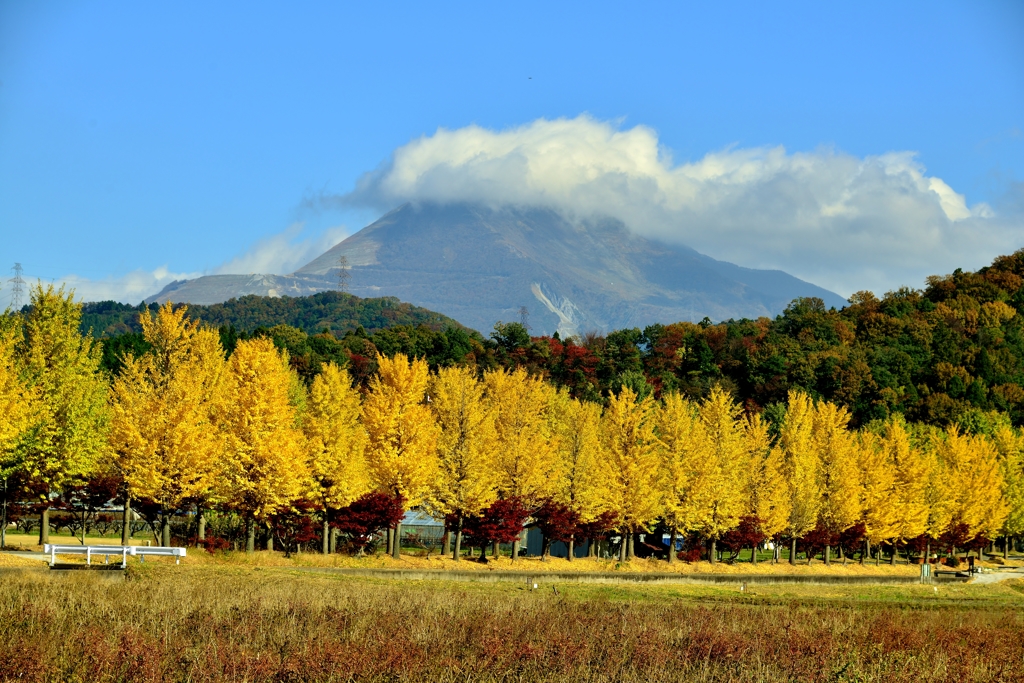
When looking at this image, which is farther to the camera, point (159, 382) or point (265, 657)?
point (159, 382)

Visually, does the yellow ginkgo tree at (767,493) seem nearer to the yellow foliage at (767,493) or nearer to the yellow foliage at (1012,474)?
the yellow foliage at (767,493)

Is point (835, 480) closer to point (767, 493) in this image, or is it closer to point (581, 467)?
point (767, 493)

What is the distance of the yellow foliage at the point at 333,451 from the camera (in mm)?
47031

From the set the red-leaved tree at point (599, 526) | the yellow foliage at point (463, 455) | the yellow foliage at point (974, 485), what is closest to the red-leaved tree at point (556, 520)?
the red-leaved tree at point (599, 526)

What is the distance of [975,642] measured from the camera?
89.4 feet

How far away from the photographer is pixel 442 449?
168 ft

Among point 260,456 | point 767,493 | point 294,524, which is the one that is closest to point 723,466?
point 767,493

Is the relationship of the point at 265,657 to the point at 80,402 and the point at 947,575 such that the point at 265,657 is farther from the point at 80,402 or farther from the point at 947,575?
the point at 947,575

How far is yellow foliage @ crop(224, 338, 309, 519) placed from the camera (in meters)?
42.6

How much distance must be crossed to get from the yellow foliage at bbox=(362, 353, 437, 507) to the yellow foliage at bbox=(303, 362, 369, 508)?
2.67 feet

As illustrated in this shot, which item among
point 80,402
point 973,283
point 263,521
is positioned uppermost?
point 973,283

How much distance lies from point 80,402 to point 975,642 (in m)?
38.6

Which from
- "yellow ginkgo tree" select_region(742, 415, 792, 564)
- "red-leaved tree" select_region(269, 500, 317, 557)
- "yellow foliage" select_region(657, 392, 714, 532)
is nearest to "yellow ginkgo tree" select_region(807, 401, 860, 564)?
"yellow ginkgo tree" select_region(742, 415, 792, 564)

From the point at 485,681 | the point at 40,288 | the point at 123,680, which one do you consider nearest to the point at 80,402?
the point at 40,288
